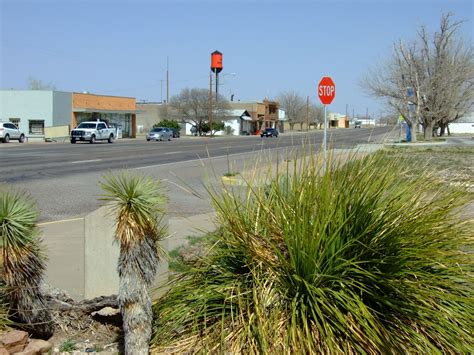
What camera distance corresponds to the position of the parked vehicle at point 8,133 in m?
53.4

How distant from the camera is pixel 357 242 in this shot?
4.20 metres

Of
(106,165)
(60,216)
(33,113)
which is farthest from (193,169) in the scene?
(33,113)

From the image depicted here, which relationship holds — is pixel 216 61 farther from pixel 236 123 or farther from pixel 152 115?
pixel 152 115

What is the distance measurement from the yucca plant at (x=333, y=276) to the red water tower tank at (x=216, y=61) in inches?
4534

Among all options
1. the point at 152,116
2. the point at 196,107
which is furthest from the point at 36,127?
the point at 152,116

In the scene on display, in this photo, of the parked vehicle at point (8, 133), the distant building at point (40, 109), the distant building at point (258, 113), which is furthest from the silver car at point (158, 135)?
the distant building at point (258, 113)

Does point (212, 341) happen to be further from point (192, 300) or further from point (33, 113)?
point (33, 113)

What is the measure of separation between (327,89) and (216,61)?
3890 inches

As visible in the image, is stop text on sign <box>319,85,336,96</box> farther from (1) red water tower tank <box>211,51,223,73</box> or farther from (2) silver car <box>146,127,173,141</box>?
(1) red water tower tank <box>211,51,223,73</box>

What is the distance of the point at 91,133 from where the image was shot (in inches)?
2211

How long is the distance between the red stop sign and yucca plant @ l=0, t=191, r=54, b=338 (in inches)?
624

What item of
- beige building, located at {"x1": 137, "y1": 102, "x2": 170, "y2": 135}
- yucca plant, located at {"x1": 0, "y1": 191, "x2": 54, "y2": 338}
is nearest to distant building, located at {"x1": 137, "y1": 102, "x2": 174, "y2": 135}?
beige building, located at {"x1": 137, "y1": 102, "x2": 170, "y2": 135}

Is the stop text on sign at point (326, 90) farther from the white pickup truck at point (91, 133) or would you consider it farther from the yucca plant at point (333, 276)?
the white pickup truck at point (91, 133)

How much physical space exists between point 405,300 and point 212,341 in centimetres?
126
